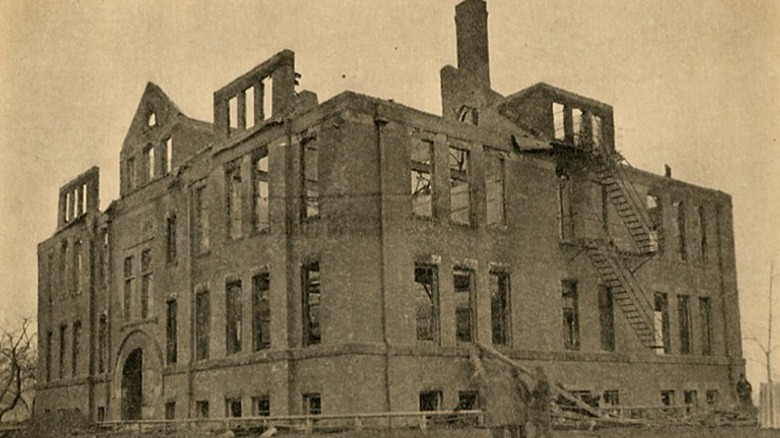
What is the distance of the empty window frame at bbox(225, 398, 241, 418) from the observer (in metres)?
26.7

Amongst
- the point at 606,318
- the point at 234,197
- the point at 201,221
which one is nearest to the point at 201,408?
the point at 201,221

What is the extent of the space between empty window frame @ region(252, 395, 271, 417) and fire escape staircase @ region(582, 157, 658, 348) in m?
11.3

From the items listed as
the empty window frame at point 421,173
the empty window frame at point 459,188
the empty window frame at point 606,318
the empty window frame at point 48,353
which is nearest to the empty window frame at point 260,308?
the empty window frame at point 421,173

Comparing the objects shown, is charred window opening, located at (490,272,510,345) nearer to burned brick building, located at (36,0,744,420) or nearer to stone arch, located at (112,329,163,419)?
burned brick building, located at (36,0,744,420)

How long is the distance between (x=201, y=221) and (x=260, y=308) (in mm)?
4903

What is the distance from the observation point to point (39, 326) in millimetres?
42906

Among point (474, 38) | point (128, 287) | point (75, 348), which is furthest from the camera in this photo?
point (75, 348)

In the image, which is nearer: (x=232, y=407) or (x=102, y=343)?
(x=232, y=407)

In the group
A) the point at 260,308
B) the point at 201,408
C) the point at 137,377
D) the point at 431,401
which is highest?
the point at 260,308

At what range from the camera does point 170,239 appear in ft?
105

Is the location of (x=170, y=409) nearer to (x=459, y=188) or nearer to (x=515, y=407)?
(x=459, y=188)

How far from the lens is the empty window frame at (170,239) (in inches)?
1259

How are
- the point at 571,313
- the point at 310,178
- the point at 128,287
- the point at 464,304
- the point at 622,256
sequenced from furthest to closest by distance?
the point at 128,287 → the point at 464,304 → the point at 622,256 → the point at 310,178 → the point at 571,313

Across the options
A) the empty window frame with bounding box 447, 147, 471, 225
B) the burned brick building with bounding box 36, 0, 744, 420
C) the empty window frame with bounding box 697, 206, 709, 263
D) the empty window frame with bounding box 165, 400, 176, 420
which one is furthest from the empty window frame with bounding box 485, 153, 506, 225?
the empty window frame with bounding box 165, 400, 176, 420
